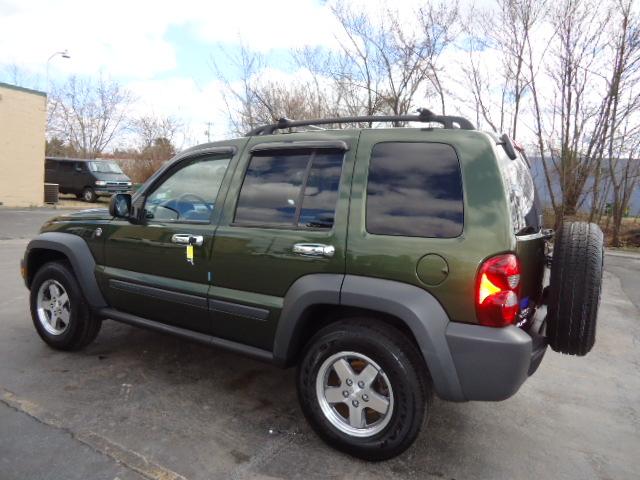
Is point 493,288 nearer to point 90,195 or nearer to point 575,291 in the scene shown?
point 575,291

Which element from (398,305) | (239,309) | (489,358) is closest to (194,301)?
(239,309)

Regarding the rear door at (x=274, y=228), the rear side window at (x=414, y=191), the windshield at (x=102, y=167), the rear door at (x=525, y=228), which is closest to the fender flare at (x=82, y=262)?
the rear door at (x=274, y=228)

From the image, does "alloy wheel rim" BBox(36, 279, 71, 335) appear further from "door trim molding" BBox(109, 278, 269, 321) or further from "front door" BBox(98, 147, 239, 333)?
"door trim molding" BBox(109, 278, 269, 321)

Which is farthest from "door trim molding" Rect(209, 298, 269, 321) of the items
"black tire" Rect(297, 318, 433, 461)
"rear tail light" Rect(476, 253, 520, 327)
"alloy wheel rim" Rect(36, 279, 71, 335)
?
"alloy wheel rim" Rect(36, 279, 71, 335)

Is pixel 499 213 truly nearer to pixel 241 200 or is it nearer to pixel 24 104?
pixel 241 200

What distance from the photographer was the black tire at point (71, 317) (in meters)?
3.99

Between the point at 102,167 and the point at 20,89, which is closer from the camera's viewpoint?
the point at 20,89

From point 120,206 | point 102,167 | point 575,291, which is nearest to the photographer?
point 575,291

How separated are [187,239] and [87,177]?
20.9 meters

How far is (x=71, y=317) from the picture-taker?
402 cm

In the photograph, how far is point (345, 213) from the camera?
9.12 feet

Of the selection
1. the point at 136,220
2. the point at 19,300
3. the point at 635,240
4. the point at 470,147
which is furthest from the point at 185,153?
the point at 635,240

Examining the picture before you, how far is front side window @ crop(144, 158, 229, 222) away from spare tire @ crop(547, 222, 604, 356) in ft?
7.25

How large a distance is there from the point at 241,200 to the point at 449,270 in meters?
1.48
